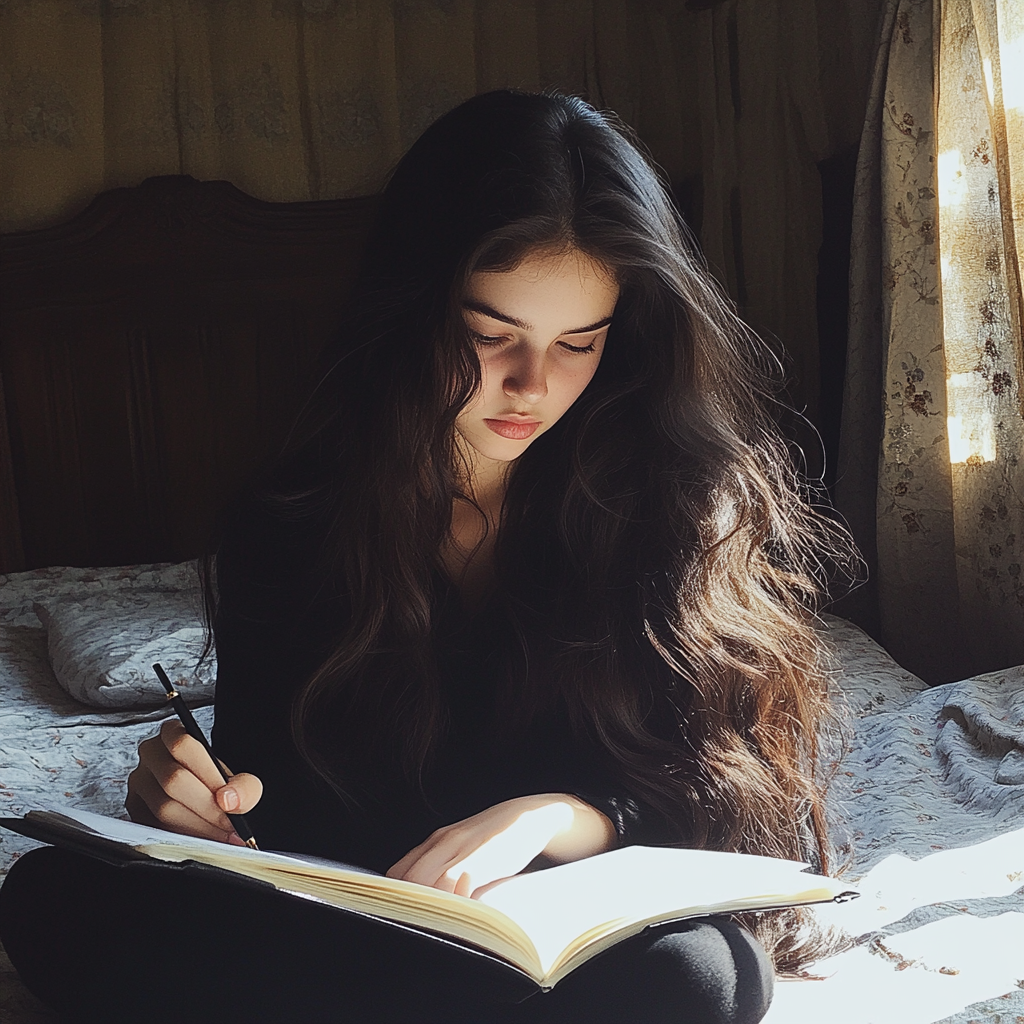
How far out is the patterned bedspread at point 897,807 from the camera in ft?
2.90

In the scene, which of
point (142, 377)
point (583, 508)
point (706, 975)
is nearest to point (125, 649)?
point (142, 377)

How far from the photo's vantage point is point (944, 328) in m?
2.06

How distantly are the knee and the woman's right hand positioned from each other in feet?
1.01

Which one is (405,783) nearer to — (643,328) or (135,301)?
(643,328)

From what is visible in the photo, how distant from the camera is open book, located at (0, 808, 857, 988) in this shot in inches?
25.1

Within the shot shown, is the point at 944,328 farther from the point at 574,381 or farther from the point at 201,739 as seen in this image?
the point at 201,739

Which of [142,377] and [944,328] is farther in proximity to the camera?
[142,377]

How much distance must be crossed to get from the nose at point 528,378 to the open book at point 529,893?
41cm

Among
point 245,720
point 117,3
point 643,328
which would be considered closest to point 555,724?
point 245,720

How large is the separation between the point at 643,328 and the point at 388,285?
0.25 metres

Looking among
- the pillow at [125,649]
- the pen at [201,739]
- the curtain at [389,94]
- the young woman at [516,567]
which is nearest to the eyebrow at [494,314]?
the young woman at [516,567]

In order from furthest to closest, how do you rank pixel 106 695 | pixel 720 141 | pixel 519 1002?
pixel 720 141, pixel 106 695, pixel 519 1002

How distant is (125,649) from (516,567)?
40.4 inches

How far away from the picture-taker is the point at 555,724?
106 cm
